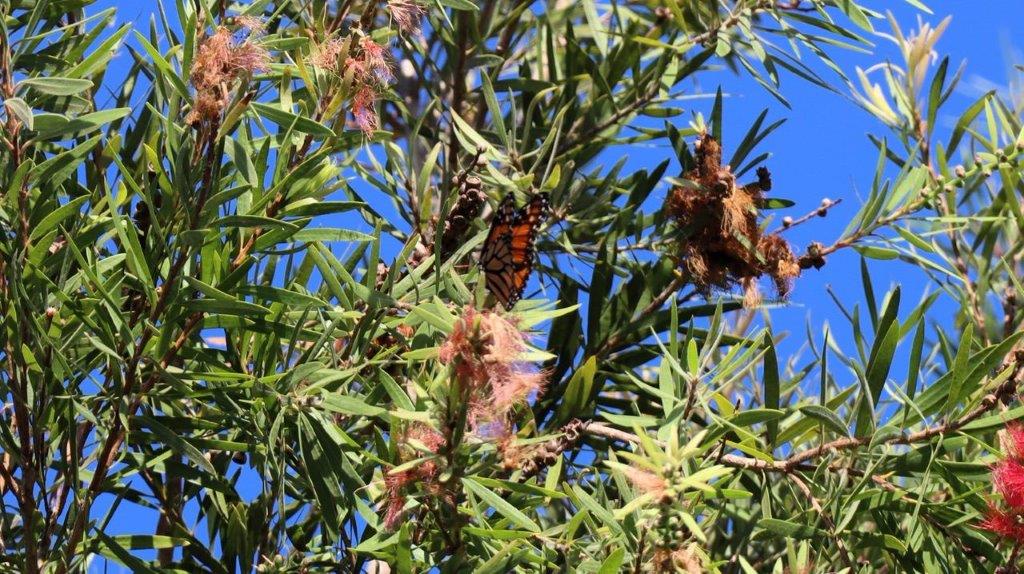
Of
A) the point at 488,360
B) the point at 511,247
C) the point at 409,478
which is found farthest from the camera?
the point at 511,247

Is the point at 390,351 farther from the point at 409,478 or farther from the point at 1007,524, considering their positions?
the point at 1007,524

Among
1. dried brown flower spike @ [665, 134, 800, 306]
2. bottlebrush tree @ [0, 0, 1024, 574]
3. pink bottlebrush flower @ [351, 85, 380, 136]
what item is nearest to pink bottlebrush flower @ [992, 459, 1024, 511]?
bottlebrush tree @ [0, 0, 1024, 574]

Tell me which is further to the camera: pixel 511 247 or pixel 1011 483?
pixel 511 247

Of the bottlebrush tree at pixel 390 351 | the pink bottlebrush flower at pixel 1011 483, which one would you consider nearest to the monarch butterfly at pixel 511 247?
the bottlebrush tree at pixel 390 351

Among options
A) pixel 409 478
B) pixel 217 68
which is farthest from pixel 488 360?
pixel 217 68

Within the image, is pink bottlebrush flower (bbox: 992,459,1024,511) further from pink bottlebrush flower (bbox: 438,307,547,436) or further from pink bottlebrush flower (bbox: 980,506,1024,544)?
pink bottlebrush flower (bbox: 438,307,547,436)

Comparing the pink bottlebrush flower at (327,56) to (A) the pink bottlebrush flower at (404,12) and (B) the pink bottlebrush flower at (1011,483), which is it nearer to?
(A) the pink bottlebrush flower at (404,12)

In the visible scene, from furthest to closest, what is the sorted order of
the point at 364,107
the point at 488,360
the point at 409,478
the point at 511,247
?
the point at 511,247
the point at 364,107
the point at 409,478
the point at 488,360


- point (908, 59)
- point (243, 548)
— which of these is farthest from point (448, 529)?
point (908, 59)
